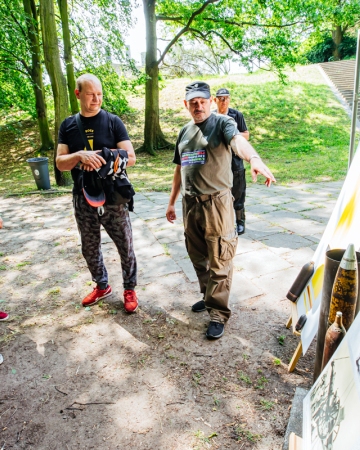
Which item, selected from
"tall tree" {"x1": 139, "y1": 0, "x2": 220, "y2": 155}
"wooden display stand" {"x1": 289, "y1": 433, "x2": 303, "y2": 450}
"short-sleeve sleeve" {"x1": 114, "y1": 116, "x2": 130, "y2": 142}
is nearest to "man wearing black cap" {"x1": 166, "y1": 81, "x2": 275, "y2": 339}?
"short-sleeve sleeve" {"x1": 114, "y1": 116, "x2": 130, "y2": 142}

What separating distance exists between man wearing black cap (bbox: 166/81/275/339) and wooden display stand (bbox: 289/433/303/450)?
3.36 feet

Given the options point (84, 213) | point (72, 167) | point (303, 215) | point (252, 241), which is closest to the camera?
point (72, 167)

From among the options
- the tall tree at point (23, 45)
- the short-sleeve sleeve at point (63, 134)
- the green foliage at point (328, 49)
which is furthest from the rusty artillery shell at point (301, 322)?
the green foliage at point (328, 49)

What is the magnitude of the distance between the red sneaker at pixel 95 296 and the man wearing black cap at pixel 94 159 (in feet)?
1.05

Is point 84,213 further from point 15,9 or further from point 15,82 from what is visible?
point 15,82

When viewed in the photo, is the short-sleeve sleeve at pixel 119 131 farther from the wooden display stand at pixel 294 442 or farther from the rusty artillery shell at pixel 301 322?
the wooden display stand at pixel 294 442

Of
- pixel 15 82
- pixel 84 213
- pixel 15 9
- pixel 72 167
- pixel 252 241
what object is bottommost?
pixel 252 241

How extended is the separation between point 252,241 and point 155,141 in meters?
10.2

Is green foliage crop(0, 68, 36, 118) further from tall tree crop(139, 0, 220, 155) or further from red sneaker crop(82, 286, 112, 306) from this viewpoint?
red sneaker crop(82, 286, 112, 306)

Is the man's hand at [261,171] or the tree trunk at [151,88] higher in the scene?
the tree trunk at [151,88]

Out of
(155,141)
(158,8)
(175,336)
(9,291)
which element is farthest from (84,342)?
(158,8)

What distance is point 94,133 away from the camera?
2670mm

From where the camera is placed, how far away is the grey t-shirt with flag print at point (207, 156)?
242 cm

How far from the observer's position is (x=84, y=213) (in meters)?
2.84
